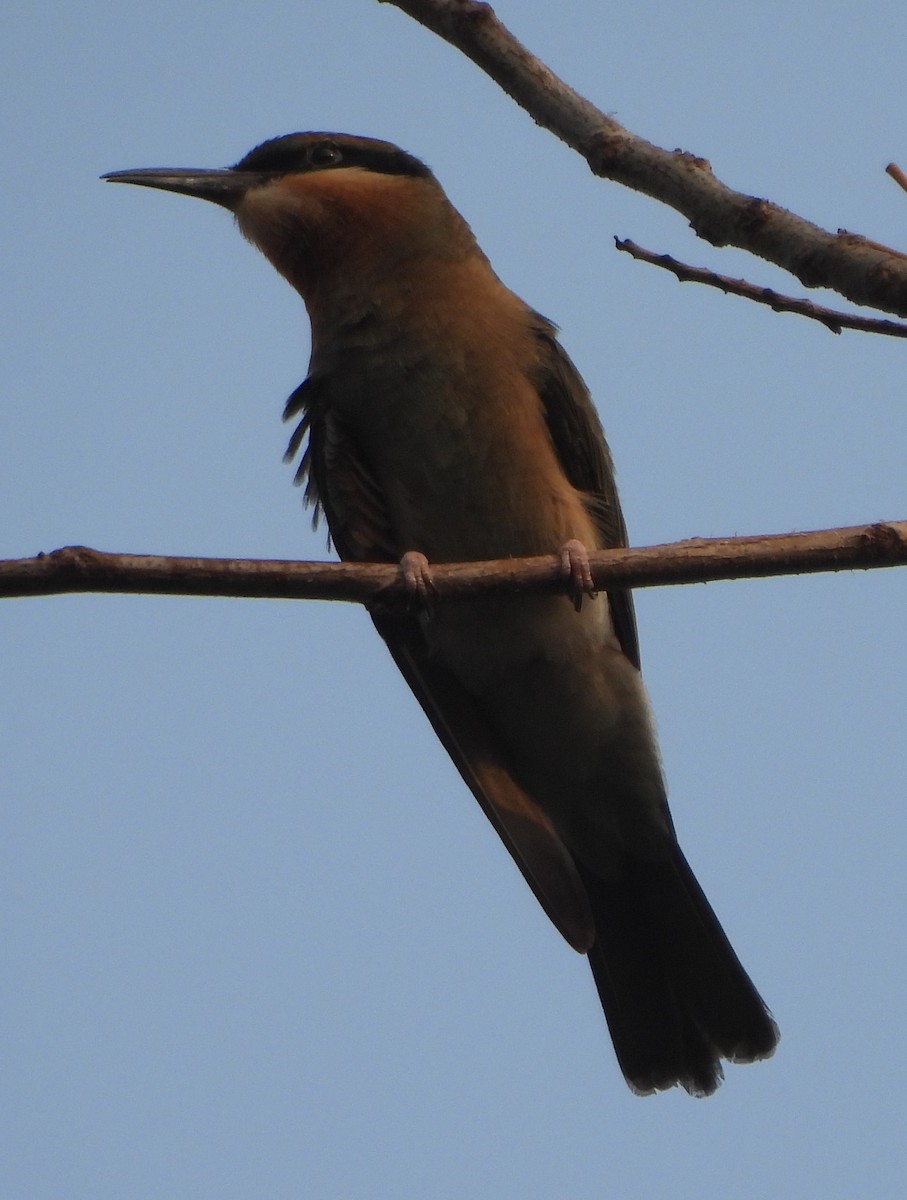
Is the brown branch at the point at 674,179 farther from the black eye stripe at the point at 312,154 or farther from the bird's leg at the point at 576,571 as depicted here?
the black eye stripe at the point at 312,154

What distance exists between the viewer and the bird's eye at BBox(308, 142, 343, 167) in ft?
18.5

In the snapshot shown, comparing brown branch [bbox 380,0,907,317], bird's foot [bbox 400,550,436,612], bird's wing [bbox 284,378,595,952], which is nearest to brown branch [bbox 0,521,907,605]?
bird's foot [bbox 400,550,436,612]

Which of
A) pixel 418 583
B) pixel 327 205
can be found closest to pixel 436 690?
pixel 418 583

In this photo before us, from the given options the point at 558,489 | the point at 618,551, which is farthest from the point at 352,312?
the point at 618,551

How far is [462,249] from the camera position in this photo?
217 inches

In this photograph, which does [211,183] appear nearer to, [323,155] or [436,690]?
[323,155]

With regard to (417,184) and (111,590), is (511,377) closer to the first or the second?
(417,184)

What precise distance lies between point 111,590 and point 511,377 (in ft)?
7.36

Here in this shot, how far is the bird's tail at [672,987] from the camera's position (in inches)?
210

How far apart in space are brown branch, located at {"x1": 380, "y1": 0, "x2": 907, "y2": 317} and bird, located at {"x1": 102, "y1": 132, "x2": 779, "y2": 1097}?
1.66m

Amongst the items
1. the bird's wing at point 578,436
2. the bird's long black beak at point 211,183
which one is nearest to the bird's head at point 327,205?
the bird's long black beak at point 211,183

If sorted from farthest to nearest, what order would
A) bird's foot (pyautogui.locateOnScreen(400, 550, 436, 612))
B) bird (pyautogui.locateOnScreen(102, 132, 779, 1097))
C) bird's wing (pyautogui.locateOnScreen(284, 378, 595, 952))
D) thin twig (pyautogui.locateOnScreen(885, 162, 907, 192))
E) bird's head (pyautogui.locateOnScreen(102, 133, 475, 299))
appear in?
1. bird's head (pyautogui.locateOnScreen(102, 133, 475, 299))
2. bird's wing (pyautogui.locateOnScreen(284, 378, 595, 952))
3. bird (pyautogui.locateOnScreen(102, 132, 779, 1097))
4. bird's foot (pyautogui.locateOnScreen(400, 550, 436, 612))
5. thin twig (pyautogui.locateOnScreen(885, 162, 907, 192))

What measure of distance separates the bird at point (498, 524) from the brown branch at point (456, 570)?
132 cm

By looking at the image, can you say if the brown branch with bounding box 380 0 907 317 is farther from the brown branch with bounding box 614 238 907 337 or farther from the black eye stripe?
the black eye stripe
